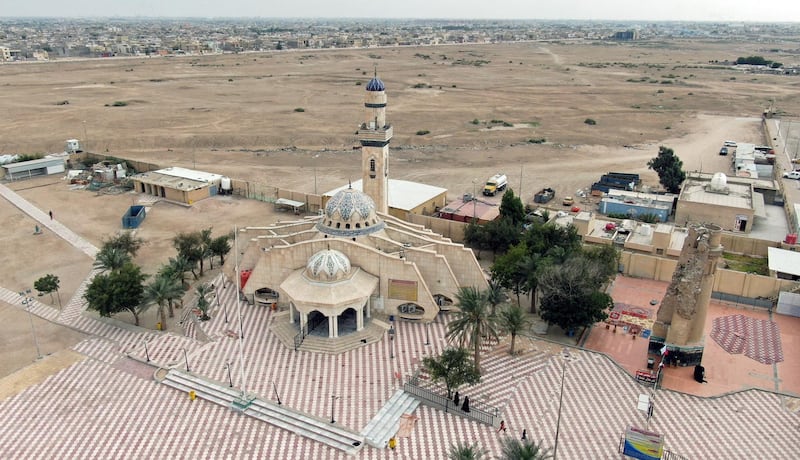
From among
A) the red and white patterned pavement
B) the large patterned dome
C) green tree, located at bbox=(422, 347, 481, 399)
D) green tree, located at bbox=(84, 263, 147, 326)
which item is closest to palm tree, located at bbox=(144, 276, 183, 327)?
green tree, located at bbox=(84, 263, 147, 326)

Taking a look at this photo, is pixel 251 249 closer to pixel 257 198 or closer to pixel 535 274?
pixel 535 274

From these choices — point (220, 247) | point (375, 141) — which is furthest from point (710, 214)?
point (220, 247)

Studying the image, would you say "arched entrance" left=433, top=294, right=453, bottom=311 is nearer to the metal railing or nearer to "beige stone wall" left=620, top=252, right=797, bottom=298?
the metal railing

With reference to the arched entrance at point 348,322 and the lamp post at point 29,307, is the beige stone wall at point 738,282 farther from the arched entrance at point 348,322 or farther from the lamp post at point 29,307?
the lamp post at point 29,307

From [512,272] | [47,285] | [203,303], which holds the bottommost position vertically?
[47,285]

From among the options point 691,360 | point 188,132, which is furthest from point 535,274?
point 188,132

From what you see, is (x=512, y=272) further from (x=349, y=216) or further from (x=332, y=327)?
(x=332, y=327)

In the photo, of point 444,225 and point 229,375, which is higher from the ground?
point 444,225
